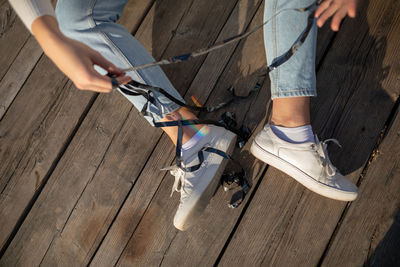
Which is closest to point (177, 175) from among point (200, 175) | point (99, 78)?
point (200, 175)

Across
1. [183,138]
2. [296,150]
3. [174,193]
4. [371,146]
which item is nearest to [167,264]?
[174,193]

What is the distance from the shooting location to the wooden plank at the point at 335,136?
41.8 inches

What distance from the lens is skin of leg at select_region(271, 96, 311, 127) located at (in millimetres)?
952

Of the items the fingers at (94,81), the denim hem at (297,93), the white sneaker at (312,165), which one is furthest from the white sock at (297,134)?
the fingers at (94,81)

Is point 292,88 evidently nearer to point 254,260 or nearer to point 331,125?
point 331,125

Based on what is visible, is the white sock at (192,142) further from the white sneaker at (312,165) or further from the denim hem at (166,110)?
the white sneaker at (312,165)

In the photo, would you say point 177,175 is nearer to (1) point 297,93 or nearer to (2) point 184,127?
(2) point 184,127

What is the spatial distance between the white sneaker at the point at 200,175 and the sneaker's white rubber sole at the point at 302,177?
13 centimetres

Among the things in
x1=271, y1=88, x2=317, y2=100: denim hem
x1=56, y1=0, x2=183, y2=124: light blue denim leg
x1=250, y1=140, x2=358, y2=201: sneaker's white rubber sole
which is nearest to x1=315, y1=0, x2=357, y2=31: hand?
x1=271, y1=88, x2=317, y2=100: denim hem

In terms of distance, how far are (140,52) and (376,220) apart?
3.97 feet

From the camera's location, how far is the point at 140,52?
3.24 feet

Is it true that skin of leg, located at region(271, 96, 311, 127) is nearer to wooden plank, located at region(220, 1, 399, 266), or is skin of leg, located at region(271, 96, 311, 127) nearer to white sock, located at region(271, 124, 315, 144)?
white sock, located at region(271, 124, 315, 144)

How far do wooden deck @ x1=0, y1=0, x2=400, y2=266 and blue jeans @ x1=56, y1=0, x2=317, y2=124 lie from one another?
0.23 meters

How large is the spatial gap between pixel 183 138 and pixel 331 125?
666 mm
